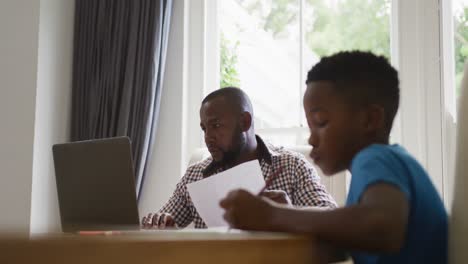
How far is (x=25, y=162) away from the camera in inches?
113

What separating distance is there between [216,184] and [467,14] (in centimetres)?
160

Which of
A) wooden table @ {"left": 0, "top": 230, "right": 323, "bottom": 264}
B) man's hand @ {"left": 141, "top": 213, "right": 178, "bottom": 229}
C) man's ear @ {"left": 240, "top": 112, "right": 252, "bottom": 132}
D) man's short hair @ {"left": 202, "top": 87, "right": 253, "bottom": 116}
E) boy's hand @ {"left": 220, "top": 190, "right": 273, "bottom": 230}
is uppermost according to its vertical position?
man's short hair @ {"left": 202, "top": 87, "right": 253, "bottom": 116}

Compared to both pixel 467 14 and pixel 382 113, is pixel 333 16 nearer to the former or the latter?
pixel 467 14

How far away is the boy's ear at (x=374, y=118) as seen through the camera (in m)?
1.00

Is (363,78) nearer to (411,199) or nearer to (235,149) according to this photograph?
(411,199)

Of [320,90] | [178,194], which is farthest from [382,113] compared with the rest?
[178,194]

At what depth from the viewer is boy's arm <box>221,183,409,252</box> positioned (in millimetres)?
737

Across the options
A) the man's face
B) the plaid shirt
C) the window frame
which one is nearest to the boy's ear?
the plaid shirt

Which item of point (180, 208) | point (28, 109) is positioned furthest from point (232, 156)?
point (28, 109)

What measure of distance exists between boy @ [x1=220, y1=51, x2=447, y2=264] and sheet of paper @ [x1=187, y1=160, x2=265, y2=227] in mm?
532

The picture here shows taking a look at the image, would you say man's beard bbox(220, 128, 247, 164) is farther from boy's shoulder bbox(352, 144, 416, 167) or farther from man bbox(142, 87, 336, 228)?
boy's shoulder bbox(352, 144, 416, 167)

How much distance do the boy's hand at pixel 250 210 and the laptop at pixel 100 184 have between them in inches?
22.9

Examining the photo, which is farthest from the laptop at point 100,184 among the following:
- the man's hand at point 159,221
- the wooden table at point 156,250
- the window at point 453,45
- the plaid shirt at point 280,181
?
the window at point 453,45

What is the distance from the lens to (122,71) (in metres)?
3.00
